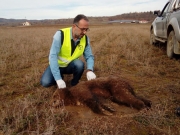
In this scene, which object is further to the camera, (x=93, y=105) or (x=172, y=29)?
(x=172, y=29)

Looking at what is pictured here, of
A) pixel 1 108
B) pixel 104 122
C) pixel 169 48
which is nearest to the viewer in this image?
pixel 104 122

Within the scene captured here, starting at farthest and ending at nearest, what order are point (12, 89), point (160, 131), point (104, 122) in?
1. point (12, 89)
2. point (104, 122)
3. point (160, 131)

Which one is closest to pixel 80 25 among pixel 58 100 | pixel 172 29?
pixel 58 100

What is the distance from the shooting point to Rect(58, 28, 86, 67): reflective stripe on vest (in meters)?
4.75

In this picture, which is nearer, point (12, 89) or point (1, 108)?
point (1, 108)

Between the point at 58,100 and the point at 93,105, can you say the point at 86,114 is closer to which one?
the point at 93,105

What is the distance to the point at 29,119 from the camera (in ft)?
11.5

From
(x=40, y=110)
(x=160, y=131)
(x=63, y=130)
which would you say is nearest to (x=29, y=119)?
(x=40, y=110)

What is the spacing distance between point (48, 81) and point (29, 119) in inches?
60.6

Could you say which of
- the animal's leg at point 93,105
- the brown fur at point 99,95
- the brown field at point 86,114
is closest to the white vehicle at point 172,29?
the brown field at point 86,114

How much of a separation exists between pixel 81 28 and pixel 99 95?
135 cm

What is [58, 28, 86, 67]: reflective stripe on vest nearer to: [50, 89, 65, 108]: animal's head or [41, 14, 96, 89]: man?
[41, 14, 96, 89]: man

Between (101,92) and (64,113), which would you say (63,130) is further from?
(101,92)

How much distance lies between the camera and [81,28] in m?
4.51
